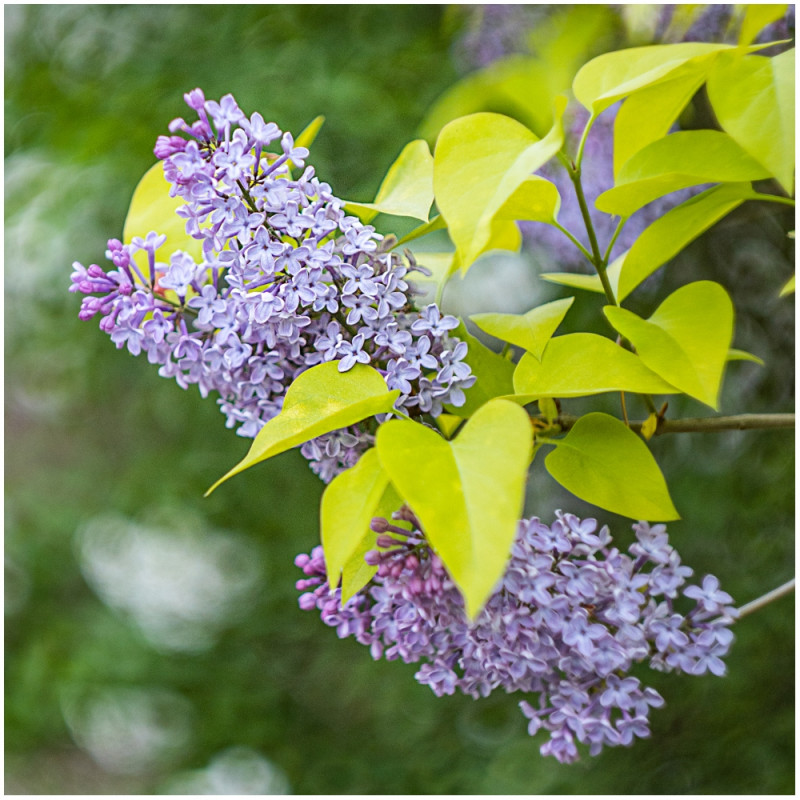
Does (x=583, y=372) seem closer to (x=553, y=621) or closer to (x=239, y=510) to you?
(x=553, y=621)

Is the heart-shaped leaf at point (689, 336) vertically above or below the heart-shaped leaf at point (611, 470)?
above

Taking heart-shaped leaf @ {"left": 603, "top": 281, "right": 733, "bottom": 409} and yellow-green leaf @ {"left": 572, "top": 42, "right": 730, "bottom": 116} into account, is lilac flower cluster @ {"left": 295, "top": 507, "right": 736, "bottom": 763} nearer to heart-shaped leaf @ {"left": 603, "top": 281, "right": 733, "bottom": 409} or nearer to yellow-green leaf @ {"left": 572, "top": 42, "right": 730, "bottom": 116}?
heart-shaped leaf @ {"left": 603, "top": 281, "right": 733, "bottom": 409}

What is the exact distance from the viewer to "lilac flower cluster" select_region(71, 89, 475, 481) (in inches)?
14.8

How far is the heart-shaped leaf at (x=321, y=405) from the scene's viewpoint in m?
0.33

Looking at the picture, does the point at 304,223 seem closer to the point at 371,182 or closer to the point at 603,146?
the point at 371,182

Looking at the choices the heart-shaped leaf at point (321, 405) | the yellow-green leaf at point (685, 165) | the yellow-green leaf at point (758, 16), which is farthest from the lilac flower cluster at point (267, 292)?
the yellow-green leaf at point (758, 16)

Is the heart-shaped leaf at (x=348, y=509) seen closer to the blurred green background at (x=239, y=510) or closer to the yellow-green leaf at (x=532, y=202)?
the yellow-green leaf at (x=532, y=202)

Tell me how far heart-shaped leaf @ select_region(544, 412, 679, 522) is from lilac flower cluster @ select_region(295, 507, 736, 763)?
0.07ft

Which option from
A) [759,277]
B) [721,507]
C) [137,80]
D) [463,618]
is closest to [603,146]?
[759,277]

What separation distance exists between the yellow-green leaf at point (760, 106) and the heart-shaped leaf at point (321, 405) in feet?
0.62

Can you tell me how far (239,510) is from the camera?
4.41 ft

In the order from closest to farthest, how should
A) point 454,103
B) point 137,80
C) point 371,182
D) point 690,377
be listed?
point 690,377 < point 454,103 < point 371,182 < point 137,80

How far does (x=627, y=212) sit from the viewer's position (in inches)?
16.0

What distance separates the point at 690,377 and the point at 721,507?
2.98 ft
